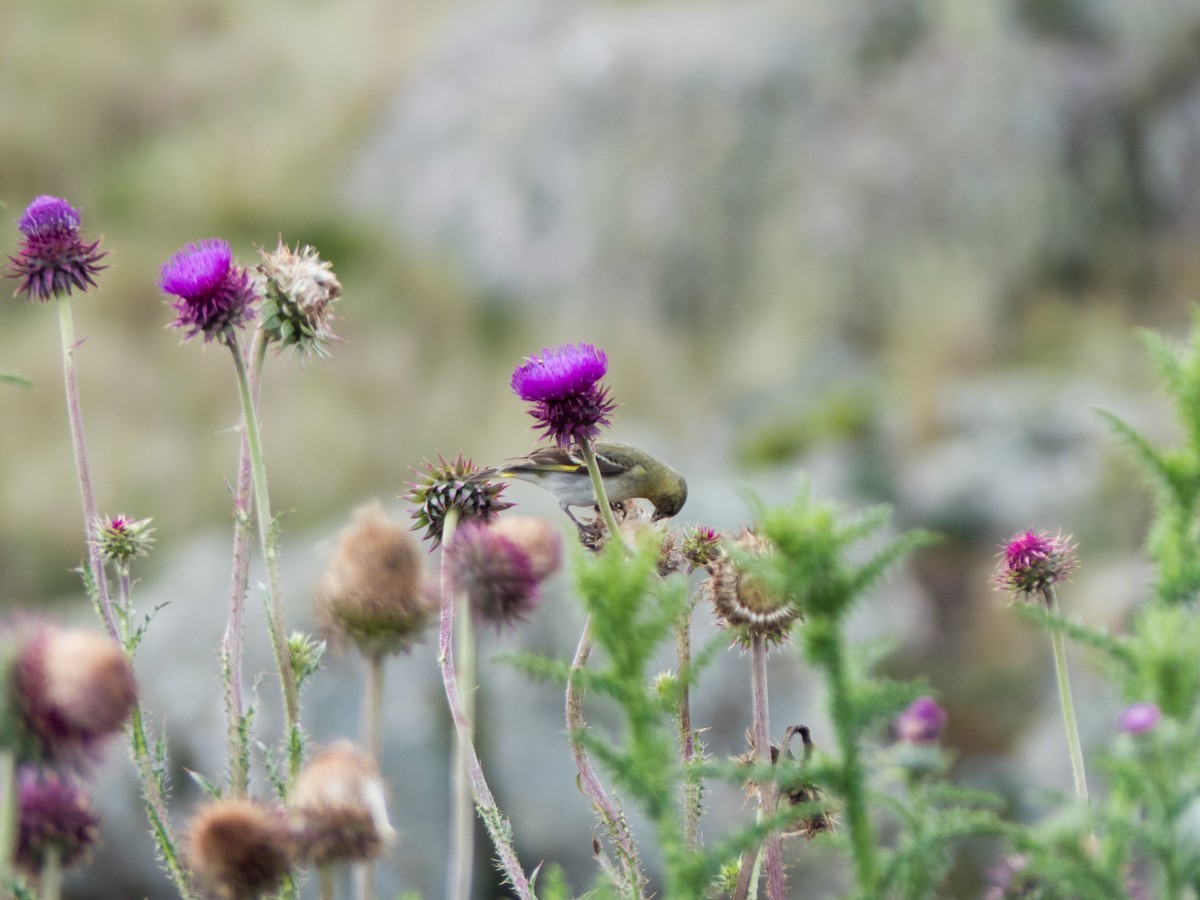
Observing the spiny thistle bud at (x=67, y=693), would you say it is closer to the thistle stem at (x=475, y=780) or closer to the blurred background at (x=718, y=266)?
the thistle stem at (x=475, y=780)

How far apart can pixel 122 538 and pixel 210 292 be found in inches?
23.2

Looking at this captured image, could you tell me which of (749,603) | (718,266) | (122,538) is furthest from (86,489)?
(718,266)

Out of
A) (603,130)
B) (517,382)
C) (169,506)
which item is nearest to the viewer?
(517,382)

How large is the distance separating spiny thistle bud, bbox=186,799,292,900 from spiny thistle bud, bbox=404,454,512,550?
31.6 inches

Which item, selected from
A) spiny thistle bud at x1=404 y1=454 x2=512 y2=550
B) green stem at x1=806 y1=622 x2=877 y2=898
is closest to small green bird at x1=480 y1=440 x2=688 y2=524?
spiny thistle bud at x1=404 y1=454 x2=512 y2=550

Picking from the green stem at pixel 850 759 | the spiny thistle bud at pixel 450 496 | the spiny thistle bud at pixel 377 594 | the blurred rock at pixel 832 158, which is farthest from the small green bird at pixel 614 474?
the blurred rock at pixel 832 158

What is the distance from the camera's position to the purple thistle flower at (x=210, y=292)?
239cm

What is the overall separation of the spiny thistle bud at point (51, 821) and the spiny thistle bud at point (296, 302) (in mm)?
1124

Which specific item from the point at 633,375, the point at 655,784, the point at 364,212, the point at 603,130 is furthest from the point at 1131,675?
the point at 364,212

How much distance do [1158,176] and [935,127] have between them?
3.37 m

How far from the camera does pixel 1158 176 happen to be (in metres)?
19.5

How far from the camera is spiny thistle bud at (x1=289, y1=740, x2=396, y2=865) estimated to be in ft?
5.12

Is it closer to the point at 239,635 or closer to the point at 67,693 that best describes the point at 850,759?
the point at 67,693

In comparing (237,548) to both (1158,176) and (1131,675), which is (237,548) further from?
(1158,176)
